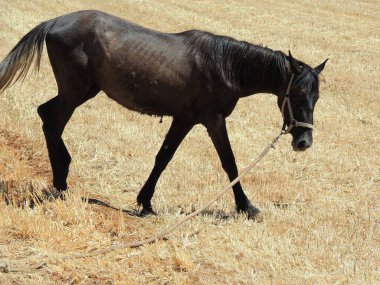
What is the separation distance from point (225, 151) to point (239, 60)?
1042 mm

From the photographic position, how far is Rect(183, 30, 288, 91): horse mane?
6098mm

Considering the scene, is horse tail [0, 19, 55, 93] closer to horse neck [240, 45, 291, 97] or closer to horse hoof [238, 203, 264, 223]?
horse neck [240, 45, 291, 97]

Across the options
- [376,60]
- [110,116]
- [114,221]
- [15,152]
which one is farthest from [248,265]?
[376,60]

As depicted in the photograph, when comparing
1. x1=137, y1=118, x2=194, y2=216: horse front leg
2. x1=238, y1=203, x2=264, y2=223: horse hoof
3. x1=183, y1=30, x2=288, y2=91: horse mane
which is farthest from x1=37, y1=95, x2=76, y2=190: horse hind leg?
x1=238, y1=203, x2=264, y2=223: horse hoof

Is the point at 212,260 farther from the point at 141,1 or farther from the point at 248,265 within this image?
the point at 141,1

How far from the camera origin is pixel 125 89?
623 centimetres

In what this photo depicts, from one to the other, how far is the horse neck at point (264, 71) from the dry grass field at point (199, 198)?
1464mm

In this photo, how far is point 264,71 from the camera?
20.2 ft

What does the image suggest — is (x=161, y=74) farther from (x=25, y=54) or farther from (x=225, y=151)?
(x=25, y=54)

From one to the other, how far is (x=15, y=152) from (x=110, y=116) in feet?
9.25

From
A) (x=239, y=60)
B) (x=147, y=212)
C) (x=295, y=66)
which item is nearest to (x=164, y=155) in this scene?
(x=147, y=212)

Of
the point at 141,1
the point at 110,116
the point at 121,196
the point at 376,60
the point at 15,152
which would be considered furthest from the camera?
the point at 141,1

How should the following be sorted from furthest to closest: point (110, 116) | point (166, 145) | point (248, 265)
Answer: point (110, 116), point (166, 145), point (248, 265)

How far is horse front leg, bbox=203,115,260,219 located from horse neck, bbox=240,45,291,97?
51cm
